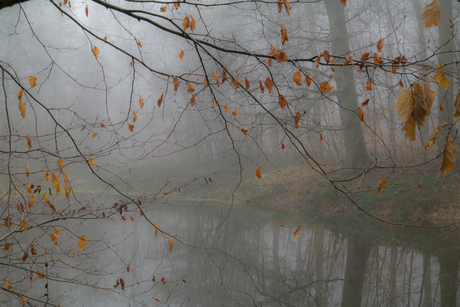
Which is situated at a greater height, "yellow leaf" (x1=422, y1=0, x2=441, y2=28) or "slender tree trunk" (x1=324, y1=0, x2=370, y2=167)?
"slender tree trunk" (x1=324, y1=0, x2=370, y2=167)

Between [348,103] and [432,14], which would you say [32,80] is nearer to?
[432,14]

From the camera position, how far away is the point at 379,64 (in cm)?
221

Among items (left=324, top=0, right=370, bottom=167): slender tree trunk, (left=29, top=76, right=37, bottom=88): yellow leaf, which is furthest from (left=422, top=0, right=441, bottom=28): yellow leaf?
(left=324, top=0, right=370, bottom=167): slender tree trunk

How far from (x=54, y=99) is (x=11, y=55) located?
3934 mm

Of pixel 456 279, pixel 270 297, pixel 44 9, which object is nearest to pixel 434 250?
pixel 456 279

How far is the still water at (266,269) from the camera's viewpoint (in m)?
4.48

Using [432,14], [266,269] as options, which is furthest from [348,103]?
[432,14]

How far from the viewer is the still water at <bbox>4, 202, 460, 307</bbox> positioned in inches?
177

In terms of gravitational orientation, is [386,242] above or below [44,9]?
below

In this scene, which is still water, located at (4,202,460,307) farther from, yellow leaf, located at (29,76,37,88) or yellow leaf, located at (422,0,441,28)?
yellow leaf, located at (422,0,441,28)

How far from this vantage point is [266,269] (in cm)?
568

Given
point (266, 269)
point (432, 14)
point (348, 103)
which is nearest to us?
point (432, 14)

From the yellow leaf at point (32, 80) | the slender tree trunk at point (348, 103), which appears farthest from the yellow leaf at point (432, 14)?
the slender tree trunk at point (348, 103)

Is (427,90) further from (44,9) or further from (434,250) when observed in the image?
(44,9)
